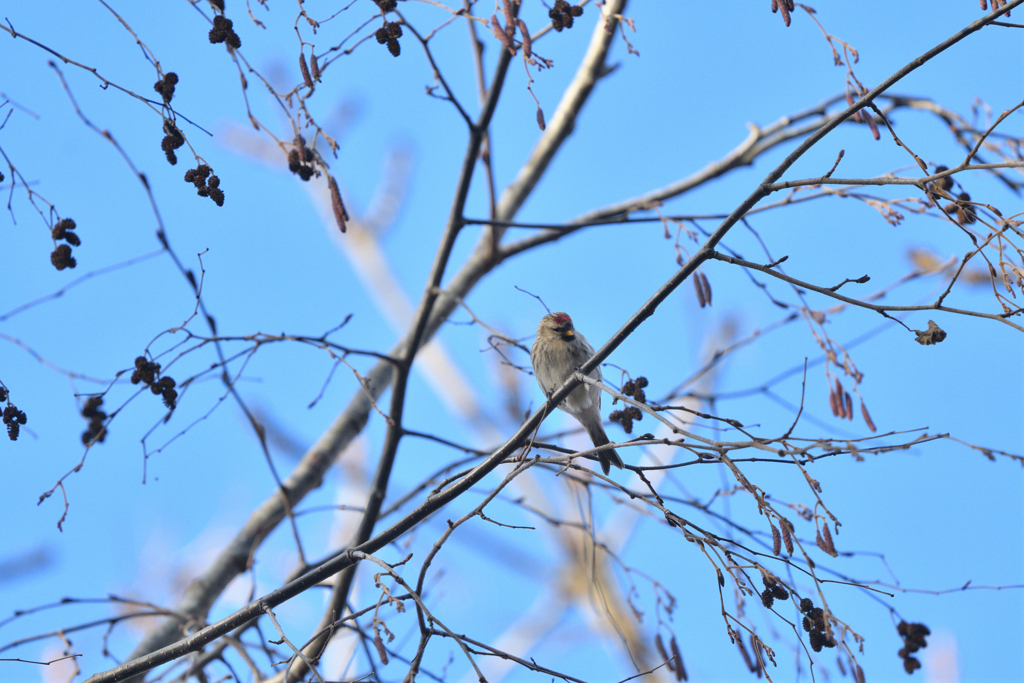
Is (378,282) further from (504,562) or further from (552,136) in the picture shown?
(552,136)

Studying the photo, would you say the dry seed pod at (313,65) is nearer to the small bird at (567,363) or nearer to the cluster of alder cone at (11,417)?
the cluster of alder cone at (11,417)

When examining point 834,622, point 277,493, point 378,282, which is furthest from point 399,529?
point 378,282

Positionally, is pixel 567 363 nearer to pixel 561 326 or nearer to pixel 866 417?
pixel 561 326

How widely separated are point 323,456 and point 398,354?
0.66 metres

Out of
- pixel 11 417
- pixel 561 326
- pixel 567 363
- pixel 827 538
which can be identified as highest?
pixel 561 326

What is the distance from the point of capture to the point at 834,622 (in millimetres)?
2027

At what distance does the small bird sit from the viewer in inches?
160

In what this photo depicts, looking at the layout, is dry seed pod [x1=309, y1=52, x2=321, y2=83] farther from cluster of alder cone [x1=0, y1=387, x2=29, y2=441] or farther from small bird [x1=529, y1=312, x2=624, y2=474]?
small bird [x1=529, y1=312, x2=624, y2=474]

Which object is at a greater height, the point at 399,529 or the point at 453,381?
the point at 453,381

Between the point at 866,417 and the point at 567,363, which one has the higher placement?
the point at 567,363

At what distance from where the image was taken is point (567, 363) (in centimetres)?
413

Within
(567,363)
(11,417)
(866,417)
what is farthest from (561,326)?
(11,417)

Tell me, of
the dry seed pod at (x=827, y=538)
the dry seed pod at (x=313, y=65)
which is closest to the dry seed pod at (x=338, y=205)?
the dry seed pod at (x=313, y=65)

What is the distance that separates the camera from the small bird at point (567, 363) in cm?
407
